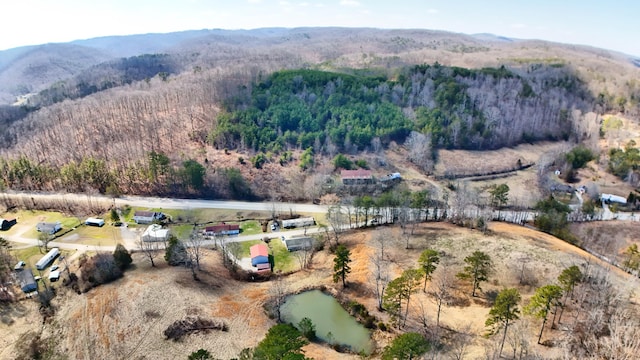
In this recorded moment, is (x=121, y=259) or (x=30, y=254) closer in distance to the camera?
(x=121, y=259)

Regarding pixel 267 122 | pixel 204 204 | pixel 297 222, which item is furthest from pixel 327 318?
pixel 267 122

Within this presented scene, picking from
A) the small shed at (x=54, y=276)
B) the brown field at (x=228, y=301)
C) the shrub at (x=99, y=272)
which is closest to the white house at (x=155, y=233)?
the brown field at (x=228, y=301)

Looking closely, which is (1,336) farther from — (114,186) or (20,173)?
(20,173)

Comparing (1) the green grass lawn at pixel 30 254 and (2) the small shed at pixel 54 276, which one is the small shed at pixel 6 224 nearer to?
(1) the green grass lawn at pixel 30 254

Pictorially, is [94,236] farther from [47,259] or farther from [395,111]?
[395,111]

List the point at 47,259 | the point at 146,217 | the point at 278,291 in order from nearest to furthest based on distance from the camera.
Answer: the point at 278,291 < the point at 47,259 < the point at 146,217

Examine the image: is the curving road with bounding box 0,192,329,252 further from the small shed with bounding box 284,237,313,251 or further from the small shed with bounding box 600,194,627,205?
the small shed with bounding box 600,194,627,205

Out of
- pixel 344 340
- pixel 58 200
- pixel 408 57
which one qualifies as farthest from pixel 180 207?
pixel 408 57
